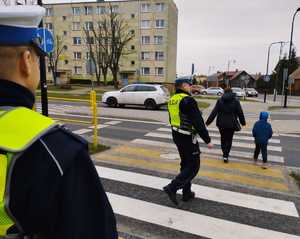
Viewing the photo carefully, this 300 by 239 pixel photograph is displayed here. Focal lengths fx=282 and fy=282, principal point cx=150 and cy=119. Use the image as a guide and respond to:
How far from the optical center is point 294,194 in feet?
16.7

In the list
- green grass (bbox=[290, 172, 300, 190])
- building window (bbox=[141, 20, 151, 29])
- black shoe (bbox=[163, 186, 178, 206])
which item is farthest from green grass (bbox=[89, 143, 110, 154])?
building window (bbox=[141, 20, 151, 29])

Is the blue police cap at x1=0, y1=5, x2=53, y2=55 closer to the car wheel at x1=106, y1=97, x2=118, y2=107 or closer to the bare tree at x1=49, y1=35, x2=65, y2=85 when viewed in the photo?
the car wheel at x1=106, y1=97, x2=118, y2=107

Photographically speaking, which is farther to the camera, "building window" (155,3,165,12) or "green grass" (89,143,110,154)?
"building window" (155,3,165,12)

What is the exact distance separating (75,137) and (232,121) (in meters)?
6.06

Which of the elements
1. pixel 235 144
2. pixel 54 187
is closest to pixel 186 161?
pixel 54 187

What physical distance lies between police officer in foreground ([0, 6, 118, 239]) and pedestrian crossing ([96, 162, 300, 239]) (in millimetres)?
2911

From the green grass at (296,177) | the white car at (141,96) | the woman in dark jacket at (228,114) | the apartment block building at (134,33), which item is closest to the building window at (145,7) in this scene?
the apartment block building at (134,33)

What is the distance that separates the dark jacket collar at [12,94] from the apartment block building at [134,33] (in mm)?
53176

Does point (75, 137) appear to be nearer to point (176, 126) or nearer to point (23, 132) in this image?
point (23, 132)

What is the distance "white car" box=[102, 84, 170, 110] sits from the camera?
18234mm

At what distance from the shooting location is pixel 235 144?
30.2 feet

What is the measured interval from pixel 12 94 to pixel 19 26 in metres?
0.26

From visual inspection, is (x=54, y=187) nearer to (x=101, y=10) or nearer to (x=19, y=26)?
(x=19, y=26)

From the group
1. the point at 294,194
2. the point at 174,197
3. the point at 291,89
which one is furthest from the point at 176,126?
the point at 291,89
